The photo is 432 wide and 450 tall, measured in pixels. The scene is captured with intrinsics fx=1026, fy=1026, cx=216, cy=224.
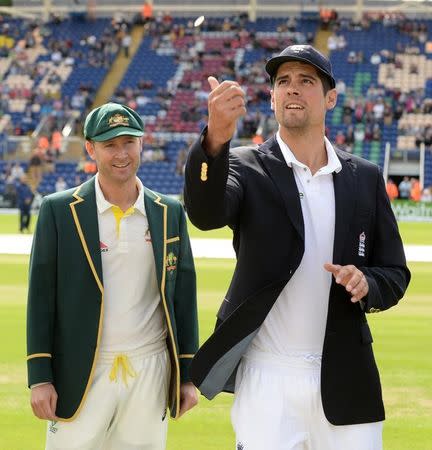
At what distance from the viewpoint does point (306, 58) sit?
439 cm

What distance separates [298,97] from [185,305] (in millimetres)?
1351

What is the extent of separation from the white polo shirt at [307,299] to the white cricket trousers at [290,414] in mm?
59

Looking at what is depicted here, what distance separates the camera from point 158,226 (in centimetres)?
509

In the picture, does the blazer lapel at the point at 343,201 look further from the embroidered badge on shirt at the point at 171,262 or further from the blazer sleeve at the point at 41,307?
the blazer sleeve at the point at 41,307

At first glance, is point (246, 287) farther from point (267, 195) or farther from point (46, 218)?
point (46, 218)

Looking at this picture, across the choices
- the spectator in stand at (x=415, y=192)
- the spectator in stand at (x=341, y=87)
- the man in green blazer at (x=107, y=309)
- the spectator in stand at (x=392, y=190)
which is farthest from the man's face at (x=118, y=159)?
the spectator in stand at (x=341, y=87)

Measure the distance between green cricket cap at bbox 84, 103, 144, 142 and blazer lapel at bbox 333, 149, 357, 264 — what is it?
3.51 feet

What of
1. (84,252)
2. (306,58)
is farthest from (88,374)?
(306,58)

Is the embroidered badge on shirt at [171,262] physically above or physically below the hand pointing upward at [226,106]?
below

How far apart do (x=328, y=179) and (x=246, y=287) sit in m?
0.62

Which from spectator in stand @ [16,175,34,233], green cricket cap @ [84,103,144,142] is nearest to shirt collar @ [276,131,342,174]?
green cricket cap @ [84,103,144,142]

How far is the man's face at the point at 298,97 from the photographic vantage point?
14.5ft

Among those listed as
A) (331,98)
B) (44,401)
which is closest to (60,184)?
(44,401)

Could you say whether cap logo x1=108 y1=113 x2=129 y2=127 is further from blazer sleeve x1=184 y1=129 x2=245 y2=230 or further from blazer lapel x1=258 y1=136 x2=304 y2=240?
blazer sleeve x1=184 y1=129 x2=245 y2=230
